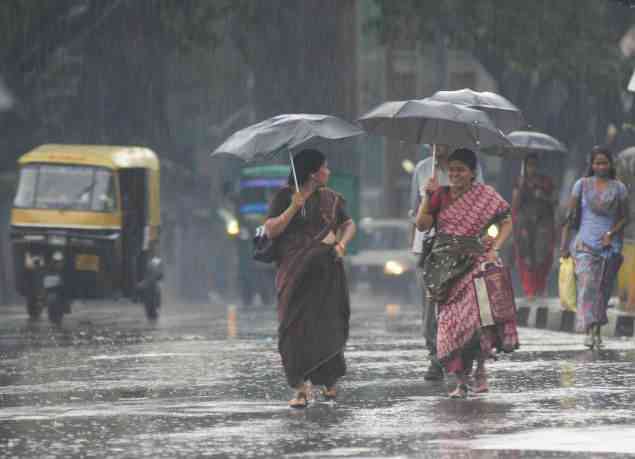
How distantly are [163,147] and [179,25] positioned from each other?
6.58m

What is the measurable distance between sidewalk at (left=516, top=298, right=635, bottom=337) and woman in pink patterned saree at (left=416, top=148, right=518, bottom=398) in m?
7.33

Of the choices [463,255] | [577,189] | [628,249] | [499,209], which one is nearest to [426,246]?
[463,255]

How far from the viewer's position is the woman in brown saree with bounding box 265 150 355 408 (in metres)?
12.1

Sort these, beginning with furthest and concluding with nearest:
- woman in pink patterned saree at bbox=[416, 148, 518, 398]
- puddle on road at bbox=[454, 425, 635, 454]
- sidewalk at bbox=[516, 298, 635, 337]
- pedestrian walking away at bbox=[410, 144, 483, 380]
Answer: sidewalk at bbox=[516, 298, 635, 337], pedestrian walking away at bbox=[410, 144, 483, 380], woman in pink patterned saree at bbox=[416, 148, 518, 398], puddle on road at bbox=[454, 425, 635, 454]

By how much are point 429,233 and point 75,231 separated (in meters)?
11.7

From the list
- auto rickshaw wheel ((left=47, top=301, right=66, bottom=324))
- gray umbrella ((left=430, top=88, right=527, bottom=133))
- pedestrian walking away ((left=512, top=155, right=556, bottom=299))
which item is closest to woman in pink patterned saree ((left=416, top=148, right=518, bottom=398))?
gray umbrella ((left=430, top=88, right=527, bottom=133))

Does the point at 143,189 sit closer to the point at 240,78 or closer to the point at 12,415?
the point at 12,415

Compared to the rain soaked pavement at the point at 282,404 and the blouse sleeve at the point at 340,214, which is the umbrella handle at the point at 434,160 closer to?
the blouse sleeve at the point at 340,214

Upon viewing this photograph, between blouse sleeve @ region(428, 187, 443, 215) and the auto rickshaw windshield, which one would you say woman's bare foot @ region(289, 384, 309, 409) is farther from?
the auto rickshaw windshield

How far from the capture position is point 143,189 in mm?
26219

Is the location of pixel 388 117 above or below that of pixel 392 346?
above

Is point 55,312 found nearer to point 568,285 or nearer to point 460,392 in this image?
point 568,285

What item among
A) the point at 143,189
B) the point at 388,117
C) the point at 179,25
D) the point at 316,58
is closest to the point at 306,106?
the point at 316,58

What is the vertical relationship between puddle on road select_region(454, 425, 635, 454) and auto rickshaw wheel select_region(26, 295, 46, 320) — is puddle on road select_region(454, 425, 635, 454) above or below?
above
